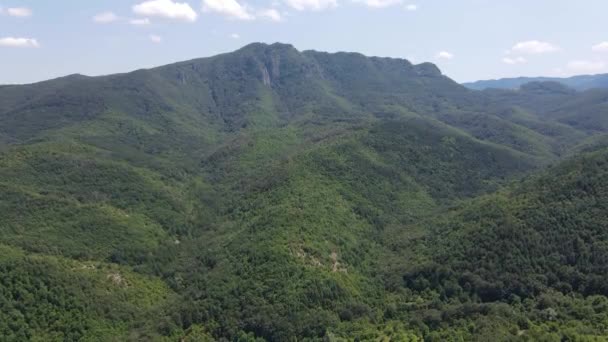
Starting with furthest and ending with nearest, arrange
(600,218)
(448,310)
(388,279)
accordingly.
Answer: (388,279) → (600,218) → (448,310)

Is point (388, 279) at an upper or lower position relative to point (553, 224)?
lower

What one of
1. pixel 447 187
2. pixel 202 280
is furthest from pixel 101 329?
pixel 447 187

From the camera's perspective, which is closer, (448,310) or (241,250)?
(448,310)

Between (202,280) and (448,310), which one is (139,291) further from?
(448,310)

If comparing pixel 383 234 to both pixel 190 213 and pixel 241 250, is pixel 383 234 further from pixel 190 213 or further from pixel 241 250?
pixel 190 213

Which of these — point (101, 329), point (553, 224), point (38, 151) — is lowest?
point (101, 329)

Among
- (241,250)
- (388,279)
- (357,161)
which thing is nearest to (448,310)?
(388,279)

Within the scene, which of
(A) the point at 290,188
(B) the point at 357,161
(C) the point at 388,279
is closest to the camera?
(C) the point at 388,279

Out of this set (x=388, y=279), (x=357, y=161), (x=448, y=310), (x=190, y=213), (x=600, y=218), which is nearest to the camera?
(x=448, y=310)

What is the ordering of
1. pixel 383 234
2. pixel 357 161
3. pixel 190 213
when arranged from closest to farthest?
pixel 383 234, pixel 190 213, pixel 357 161
